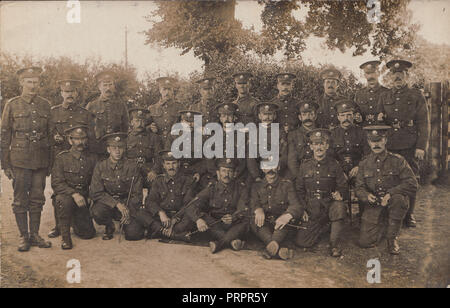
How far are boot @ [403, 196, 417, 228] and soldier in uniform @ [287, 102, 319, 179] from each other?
4.14 feet

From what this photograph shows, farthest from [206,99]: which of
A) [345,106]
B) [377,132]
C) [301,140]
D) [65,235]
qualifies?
[65,235]

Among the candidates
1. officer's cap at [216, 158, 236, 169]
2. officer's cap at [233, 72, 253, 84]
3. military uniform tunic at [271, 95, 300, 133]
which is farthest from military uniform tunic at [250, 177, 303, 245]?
officer's cap at [233, 72, 253, 84]

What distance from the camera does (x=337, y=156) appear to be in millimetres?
4773

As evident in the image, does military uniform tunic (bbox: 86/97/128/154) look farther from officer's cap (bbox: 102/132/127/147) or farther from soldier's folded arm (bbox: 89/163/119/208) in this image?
soldier's folded arm (bbox: 89/163/119/208)

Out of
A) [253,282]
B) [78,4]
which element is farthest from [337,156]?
[78,4]

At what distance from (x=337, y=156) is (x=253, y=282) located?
1.87 m

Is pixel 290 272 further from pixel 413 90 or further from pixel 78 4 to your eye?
pixel 78 4

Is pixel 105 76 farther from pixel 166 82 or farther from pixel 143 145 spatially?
pixel 143 145

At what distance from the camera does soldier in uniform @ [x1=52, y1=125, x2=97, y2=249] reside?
15.1ft

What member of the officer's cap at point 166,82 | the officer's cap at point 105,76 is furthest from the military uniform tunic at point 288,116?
the officer's cap at point 105,76

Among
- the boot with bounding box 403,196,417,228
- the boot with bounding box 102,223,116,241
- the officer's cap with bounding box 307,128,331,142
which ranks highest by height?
the officer's cap with bounding box 307,128,331,142

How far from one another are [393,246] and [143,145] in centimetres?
319

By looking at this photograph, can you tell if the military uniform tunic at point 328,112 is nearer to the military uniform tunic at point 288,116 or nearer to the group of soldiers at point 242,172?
the group of soldiers at point 242,172

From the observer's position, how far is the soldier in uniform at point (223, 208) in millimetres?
4465
